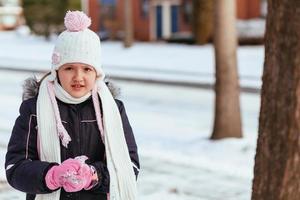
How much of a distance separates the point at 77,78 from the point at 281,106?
3.20ft

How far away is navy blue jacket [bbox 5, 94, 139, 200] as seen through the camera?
2.96 m

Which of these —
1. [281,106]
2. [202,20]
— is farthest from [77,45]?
[202,20]

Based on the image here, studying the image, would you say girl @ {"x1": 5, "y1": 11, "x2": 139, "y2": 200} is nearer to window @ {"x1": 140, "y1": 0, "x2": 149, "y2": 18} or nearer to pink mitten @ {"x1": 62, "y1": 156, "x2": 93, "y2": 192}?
pink mitten @ {"x1": 62, "y1": 156, "x2": 93, "y2": 192}

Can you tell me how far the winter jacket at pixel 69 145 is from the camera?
2.96m

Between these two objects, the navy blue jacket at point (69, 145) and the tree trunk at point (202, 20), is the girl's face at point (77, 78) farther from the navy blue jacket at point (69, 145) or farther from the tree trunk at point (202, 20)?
the tree trunk at point (202, 20)

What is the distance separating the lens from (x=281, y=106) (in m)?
2.79

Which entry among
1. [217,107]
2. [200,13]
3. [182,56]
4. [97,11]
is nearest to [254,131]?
[217,107]

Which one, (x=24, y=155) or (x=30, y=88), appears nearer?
(x=24, y=155)

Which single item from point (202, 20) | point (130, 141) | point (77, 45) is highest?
point (77, 45)

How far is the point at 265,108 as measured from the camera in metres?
2.89

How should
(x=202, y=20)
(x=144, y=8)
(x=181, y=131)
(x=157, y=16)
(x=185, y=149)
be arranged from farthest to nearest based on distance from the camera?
(x=144, y=8), (x=157, y=16), (x=202, y=20), (x=181, y=131), (x=185, y=149)

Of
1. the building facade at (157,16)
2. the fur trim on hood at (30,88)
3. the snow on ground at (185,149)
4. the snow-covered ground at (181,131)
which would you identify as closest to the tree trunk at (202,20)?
the snow-covered ground at (181,131)

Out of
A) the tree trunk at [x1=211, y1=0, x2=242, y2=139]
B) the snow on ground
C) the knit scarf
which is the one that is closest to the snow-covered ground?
the snow on ground

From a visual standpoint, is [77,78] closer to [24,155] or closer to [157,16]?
[24,155]
